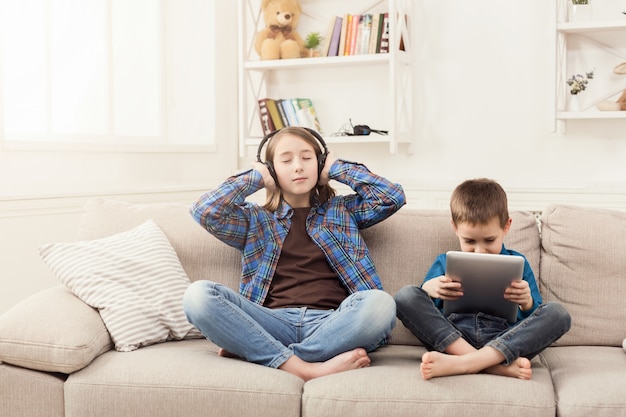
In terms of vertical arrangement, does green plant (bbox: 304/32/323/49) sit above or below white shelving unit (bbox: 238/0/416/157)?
above

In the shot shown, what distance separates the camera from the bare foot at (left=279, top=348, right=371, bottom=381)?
2.03 m

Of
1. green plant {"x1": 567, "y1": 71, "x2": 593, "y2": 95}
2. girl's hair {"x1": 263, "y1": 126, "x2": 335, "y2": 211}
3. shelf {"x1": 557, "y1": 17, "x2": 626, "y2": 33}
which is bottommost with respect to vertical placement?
girl's hair {"x1": 263, "y1": 126, "x2": 335, "y2": 211}

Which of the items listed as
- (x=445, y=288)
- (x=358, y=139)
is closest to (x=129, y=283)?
(x=445, y=288)

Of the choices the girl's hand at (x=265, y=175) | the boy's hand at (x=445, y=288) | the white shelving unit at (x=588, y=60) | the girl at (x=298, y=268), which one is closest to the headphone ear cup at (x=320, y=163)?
the girl at (x=298, y=268)

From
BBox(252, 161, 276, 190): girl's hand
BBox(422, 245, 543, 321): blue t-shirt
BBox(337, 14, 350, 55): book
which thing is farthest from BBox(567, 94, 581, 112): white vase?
BBox(252, 161, 276, 190): girl's hand

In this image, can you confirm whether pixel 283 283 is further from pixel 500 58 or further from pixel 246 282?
pixel 500 58

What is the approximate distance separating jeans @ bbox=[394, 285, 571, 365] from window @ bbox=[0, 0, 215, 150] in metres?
1.89

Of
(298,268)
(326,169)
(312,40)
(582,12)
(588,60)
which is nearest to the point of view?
(298,268)

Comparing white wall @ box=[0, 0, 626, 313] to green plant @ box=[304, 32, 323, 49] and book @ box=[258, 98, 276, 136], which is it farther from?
green plant @ box=[304, 32, 323, 49]

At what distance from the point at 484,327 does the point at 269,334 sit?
566 millimetres

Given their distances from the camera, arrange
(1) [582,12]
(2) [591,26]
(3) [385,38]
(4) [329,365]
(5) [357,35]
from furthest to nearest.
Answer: (5) [357,35]
(3) [385,38]
(1) [582,12]
(2) [591,26]
(4) [329,365]

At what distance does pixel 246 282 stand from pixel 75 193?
4.66ft

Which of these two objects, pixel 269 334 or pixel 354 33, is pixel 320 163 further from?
pixel 354 33

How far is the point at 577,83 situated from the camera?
3.91 m
